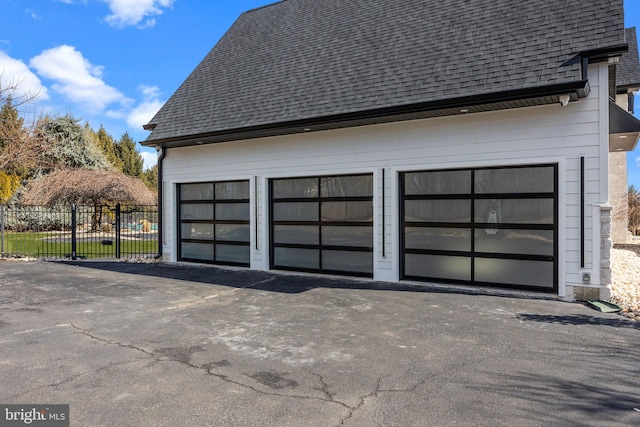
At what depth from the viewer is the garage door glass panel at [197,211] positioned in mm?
10905

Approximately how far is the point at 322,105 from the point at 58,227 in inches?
808

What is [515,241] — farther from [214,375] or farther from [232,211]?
[232,211]

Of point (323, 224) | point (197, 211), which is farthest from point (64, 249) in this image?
point (323, 224)

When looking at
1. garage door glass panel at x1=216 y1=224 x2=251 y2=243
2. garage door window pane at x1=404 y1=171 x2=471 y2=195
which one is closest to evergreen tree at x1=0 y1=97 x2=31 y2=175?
garage door glass panel at x1=216 y1=224 x2=251 y2=243

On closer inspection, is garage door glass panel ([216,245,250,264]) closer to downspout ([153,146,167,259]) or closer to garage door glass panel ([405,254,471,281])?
downspout ([153,146,167,259])

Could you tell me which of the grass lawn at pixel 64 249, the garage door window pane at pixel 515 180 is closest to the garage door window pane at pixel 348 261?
the garage door window pane at pixel 515 180

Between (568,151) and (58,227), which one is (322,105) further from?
(58,227)

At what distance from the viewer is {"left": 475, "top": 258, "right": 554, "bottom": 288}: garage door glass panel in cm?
699

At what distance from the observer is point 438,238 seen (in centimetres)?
790

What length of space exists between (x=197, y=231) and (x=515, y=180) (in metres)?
8.20

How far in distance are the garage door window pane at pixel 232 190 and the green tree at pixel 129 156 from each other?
2794cm

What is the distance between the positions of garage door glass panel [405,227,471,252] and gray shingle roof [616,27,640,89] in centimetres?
1163

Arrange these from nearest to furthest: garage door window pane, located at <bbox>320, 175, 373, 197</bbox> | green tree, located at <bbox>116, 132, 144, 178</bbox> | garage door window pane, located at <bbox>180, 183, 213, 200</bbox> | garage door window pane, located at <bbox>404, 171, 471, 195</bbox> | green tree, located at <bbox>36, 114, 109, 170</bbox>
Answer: garage door window pane, located at <bbox>404, 171, 471, 195</bbox>
garage door window pane, located at <bbox>320, 175, 373, 197</bbox>
garage door window pane, located at <bbox>180, 183, 213, 200</bbox>
green tree, located at <bbox>36, 114, 109, 170</bbox>
green tree, located at <bbox>116, 132, 144, 178</bbox>

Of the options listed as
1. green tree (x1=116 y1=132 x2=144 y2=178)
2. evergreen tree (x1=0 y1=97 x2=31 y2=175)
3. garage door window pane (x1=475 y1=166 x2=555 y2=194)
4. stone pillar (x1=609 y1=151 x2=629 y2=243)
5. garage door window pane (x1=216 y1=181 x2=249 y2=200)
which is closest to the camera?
garage door window pane (x1=475 y1=166 x2=555 y2=194)
